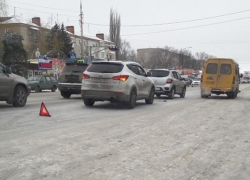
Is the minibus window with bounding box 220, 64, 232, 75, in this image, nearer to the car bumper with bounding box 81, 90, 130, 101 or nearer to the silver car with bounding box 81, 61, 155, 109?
the silver car with bounding box 81, 61, 155, 109

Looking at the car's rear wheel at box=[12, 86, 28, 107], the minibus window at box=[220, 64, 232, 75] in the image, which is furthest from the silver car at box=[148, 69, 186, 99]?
the car's rear wheel at box=[12, 86, 28, 107]

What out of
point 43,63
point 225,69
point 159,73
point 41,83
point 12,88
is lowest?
point 41,83

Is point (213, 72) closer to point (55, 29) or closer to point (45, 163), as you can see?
point (45, 163)

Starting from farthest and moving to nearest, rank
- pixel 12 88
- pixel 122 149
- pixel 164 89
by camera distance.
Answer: pixel 164 89, pixel 12 88, pixel 122 149

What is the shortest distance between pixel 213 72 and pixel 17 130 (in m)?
14.4

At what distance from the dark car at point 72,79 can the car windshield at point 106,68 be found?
4712 mm

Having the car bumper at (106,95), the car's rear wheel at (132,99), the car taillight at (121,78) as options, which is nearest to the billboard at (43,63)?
the car bumper at (106,95)

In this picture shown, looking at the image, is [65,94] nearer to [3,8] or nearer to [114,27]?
[3,8]

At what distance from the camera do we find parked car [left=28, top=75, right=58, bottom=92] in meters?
28.2

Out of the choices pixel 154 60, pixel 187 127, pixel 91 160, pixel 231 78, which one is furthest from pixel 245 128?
pixel 154 60

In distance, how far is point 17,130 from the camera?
282 inches

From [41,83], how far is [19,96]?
1740cm

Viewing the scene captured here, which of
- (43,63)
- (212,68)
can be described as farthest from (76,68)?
(43,63)

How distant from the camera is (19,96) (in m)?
11.8
